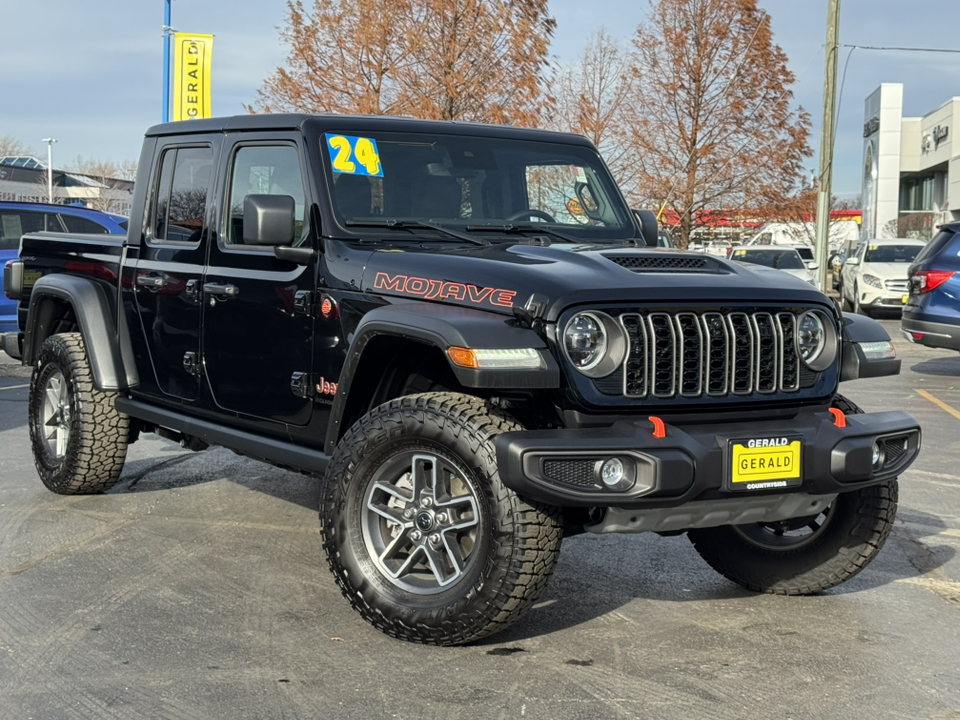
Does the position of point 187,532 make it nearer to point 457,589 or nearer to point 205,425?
point 205,425

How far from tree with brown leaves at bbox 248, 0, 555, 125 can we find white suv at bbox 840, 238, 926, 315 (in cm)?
742

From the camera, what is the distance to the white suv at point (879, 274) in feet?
79.4

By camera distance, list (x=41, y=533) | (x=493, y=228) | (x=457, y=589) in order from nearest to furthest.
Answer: (x=457, y=589) < (x=493, y=228) < (x=41, y=533)

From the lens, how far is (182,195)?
627cm

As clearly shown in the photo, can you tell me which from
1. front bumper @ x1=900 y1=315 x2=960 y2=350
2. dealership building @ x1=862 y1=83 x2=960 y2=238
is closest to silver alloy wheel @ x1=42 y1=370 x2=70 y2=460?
front bumper @ x1=900 y1=315 x2=960 y2=350

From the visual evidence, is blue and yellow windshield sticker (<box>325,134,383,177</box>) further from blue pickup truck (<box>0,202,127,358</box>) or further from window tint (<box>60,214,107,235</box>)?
window tint (<box>60,214,107,235</box>)

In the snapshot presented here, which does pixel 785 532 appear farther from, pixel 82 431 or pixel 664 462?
pixel 82 431

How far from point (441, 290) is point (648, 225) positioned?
Answer: 1871 millimetres

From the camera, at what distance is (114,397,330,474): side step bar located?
5273mm

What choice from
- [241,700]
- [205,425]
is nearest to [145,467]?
[205,425]

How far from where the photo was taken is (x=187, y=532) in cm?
634

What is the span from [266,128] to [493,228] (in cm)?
115

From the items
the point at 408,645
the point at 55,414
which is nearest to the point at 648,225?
the point at 408,645

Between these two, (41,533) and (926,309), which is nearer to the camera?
(41,533)
